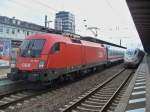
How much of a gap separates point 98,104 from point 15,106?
10.9ft

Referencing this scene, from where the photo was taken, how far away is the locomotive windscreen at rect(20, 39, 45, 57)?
50.5 ft

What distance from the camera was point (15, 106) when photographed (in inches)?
440

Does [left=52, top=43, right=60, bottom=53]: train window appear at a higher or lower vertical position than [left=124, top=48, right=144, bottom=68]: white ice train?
higher

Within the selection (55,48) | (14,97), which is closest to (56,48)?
(55,48)

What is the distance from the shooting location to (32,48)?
15.7 metres

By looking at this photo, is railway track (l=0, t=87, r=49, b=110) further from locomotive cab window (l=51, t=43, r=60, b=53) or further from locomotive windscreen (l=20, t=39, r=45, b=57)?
locomotive cab window (l=51, t=43, r=60, b=53)

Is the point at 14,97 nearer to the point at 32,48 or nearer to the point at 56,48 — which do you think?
the point at 32,48

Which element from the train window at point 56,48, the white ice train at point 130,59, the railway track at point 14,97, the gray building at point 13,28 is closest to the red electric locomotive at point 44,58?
the train window at point 56,48

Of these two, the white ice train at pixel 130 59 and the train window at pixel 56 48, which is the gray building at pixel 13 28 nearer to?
the white ice train at pixel 130 59

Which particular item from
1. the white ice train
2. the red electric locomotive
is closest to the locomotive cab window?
the red electric locomotive

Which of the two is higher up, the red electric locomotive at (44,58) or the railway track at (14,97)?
the red electric locomotive at (44,58)

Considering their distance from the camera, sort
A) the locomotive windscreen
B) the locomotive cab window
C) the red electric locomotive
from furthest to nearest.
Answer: the locomotive cab window, the locomotive windscreen, the red electric locomotive

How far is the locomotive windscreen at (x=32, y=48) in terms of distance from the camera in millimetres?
15389

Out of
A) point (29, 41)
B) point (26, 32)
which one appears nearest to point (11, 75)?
point (29, 41)
